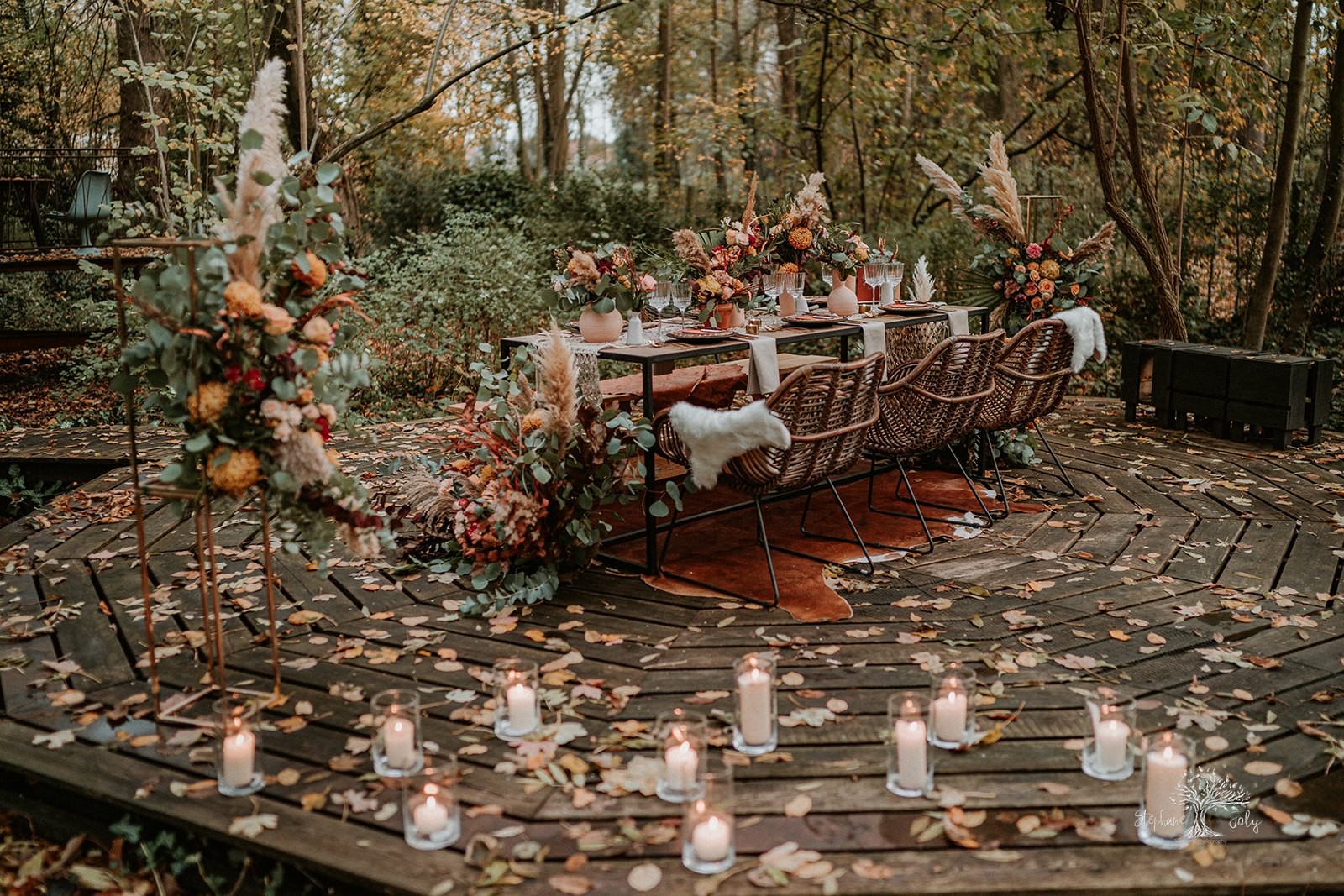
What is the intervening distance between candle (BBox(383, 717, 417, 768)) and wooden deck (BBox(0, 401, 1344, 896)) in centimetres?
8

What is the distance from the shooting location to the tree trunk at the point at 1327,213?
812cm

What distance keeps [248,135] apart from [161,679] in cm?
172

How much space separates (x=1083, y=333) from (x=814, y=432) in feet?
6.92

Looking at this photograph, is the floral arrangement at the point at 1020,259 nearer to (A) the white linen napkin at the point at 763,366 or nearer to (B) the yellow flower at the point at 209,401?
(A) the white linen napkin at the point at 763,366

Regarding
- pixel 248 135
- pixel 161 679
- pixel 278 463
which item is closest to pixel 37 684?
pixel 161 679

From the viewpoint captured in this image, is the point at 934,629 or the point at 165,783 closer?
the point at 165,783

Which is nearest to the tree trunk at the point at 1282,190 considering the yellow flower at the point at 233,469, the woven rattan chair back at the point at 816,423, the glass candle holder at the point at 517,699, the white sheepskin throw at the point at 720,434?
the woven rattan chair back at the point at 816,423

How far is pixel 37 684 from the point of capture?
3.51 meters

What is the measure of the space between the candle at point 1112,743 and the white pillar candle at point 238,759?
84.3 inches

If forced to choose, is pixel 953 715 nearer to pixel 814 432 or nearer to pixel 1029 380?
pixel 814 432

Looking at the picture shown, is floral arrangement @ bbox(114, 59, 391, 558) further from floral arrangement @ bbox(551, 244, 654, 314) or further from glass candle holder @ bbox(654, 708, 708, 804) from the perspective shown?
floral arrangement @ bbox(551, 244, 654, 314)

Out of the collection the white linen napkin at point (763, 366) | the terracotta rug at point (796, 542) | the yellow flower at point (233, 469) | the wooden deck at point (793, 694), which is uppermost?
the white linen napkin at point (763, 366)

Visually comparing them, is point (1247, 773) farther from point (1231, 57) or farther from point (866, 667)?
point (1231, 57)

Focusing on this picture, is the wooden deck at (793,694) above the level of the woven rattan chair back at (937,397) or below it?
below
